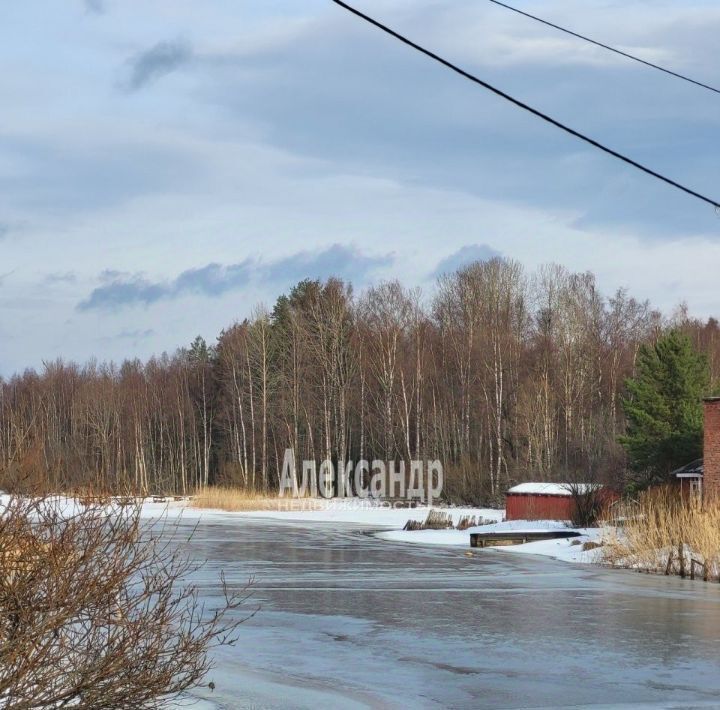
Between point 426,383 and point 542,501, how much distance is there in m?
33.7

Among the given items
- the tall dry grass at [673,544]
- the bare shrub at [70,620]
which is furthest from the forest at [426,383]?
the bare shrub at [70,620]

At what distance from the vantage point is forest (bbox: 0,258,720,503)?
76875 millimetres

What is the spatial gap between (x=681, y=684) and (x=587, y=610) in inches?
297

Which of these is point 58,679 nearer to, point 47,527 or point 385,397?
point 47,527

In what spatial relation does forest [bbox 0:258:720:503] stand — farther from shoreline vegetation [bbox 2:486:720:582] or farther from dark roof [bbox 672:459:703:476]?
dark roof [bbox 672:459:703:476]

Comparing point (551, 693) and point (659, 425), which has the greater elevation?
point (659, 425)

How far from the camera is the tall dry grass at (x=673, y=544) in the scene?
28.7m

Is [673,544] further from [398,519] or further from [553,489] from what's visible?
[398,519]

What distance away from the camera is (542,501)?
52625 mm

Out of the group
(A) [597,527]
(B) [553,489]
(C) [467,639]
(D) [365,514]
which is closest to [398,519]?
(D) [365,514]

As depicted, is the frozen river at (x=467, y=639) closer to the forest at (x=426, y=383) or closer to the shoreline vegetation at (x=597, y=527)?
the shoreline vegetation at (x=597, y=527)

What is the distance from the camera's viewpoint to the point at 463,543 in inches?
1683

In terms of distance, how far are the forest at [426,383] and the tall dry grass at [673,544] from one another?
35.0 m

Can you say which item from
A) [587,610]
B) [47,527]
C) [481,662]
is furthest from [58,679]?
[587,610]
